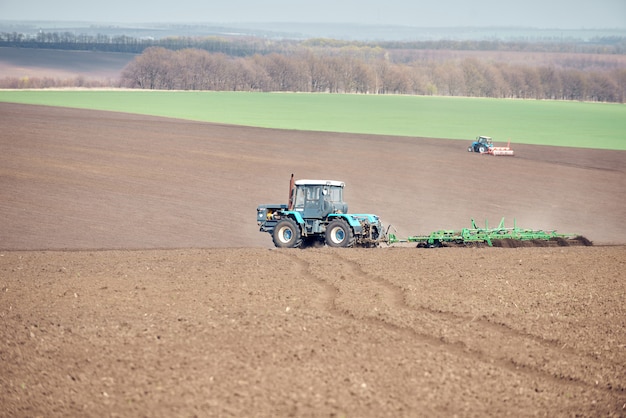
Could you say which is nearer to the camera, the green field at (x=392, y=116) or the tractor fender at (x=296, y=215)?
the tractor fender at (x=296, y=215)

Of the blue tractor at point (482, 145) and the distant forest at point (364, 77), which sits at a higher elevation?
the distant forest at point (364, 77)

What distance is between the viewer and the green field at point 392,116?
77.1 metres

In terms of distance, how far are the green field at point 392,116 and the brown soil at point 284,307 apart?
1216 inches

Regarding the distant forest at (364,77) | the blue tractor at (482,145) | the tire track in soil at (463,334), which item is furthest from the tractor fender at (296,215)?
the distant forest at (364,77)

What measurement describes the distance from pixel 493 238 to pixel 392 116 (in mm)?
68319

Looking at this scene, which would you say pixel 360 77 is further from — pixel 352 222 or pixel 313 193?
pixel 352 222

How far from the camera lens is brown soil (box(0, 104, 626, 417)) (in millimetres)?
14664

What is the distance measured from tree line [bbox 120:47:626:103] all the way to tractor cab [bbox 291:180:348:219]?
12357cm

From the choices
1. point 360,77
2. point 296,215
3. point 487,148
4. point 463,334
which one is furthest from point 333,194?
point 360,77

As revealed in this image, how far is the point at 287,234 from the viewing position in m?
29.4

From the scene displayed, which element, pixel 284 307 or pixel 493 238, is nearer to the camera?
pixel 284 307

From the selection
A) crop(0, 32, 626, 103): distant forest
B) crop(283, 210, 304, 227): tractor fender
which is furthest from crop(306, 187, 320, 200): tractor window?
crop(0, 32, 626, 103): distant forest

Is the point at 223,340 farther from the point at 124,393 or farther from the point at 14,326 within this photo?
the point at 14,326

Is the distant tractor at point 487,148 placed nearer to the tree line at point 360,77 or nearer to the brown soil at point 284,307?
the brown soil at point 284,307
